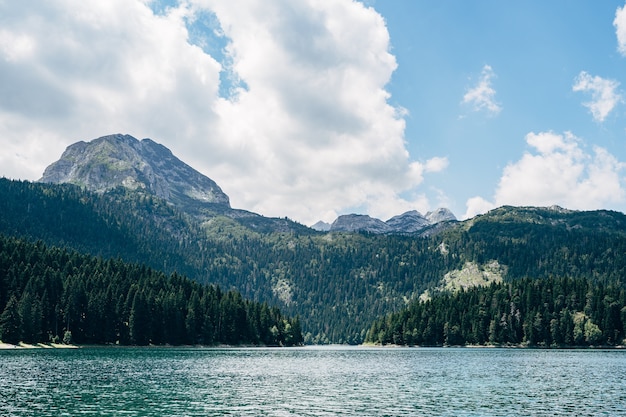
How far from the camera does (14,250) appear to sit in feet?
643

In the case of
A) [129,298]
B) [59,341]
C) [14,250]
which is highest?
[14,250]

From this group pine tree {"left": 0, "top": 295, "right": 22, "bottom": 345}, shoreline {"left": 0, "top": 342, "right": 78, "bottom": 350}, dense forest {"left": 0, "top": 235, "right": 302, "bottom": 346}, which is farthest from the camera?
dense forest {"left": 0, "top": 235, "right": 302, "bottom": 346}

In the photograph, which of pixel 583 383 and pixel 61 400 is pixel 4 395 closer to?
pixel 61 400

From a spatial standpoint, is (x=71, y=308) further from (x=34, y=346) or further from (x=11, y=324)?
(x=11, y=324)

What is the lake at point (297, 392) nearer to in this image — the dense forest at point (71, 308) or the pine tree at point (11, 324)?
the pine tree at point (11, 324)

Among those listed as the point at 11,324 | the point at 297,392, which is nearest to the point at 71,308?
the point at 11,324

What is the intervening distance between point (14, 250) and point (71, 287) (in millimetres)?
34140

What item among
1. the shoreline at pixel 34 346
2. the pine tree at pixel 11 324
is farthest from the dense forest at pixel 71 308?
the shoreline at pixel 34 346

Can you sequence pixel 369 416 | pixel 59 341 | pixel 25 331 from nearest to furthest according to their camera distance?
pixel 369 416
pixel 25 331
pixel 59 341

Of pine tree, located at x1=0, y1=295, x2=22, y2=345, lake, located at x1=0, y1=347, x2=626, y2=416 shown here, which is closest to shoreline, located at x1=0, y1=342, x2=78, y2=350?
pine tree, located at x1=0, y1=295, x2=22, y2=345

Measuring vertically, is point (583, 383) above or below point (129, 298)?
below

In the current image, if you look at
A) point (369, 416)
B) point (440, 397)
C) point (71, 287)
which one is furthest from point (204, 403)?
point (71, 287)

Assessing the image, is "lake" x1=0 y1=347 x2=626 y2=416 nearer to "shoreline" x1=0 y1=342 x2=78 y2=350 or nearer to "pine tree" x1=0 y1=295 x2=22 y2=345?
"pine tree" x1=0 y1=295 x2=22 y2=345

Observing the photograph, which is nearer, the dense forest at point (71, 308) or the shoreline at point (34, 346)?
the shoreline at point (34, 346)
